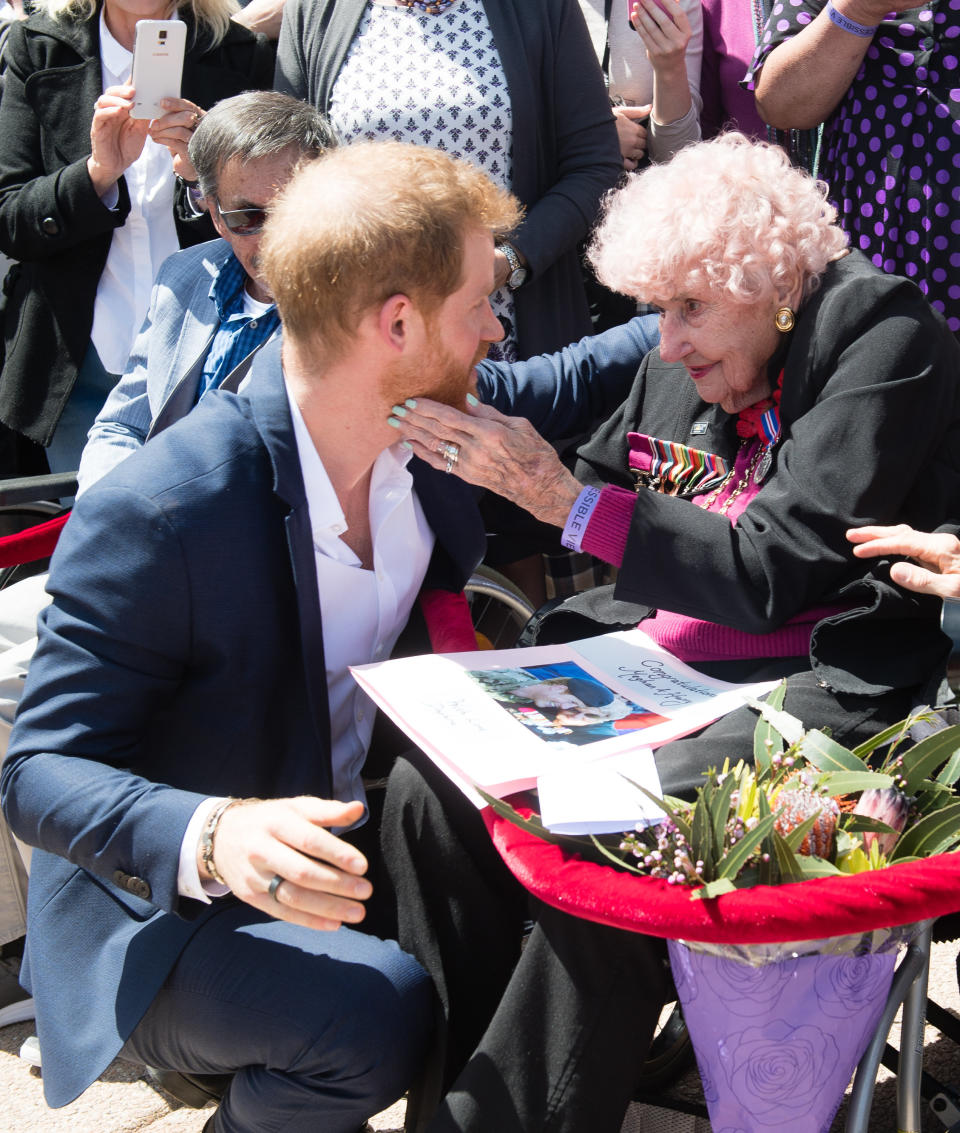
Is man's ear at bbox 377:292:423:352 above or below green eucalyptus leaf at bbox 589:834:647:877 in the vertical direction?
above

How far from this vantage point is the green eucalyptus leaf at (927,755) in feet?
5.63

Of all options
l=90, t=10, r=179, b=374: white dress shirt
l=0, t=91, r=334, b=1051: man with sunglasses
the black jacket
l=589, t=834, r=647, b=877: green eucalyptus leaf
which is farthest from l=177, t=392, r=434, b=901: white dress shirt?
l=90, t=10, r=179, b=374: white dress shirt

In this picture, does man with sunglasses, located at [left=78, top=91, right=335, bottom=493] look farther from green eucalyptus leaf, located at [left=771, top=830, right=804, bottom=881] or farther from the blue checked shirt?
green eucalyptus leaf, located at [left=771, top=830, right=804, bottom=881]

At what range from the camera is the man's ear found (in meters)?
2.02

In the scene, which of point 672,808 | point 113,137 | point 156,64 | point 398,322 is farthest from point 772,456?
point 113,137

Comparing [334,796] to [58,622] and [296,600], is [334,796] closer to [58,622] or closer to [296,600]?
[296,600]

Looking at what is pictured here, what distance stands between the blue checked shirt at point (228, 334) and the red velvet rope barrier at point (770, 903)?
1.68 meters

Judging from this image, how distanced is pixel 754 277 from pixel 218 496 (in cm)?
107

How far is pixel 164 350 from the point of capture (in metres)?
2.94

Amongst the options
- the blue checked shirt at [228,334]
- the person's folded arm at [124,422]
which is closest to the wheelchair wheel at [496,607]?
the blue checked shirt at [228,334]

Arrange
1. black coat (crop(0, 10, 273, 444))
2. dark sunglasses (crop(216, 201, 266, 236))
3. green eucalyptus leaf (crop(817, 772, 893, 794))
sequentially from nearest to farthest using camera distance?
green eucalyptus leaf (crop(817, 772, 893, 794)) → dark sunglasses (crop(216, 201, 266, 236)) → black coat (crop(0, 10, 273, 444))

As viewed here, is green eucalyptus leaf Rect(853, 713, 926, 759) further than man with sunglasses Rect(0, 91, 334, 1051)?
No

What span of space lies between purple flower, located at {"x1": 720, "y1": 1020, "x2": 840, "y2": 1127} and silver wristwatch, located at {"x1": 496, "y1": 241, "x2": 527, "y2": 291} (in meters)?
2.12

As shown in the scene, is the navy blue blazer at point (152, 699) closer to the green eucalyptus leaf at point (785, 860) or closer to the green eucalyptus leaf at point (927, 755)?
the green eucalyptus leaf at point (785, 860)
